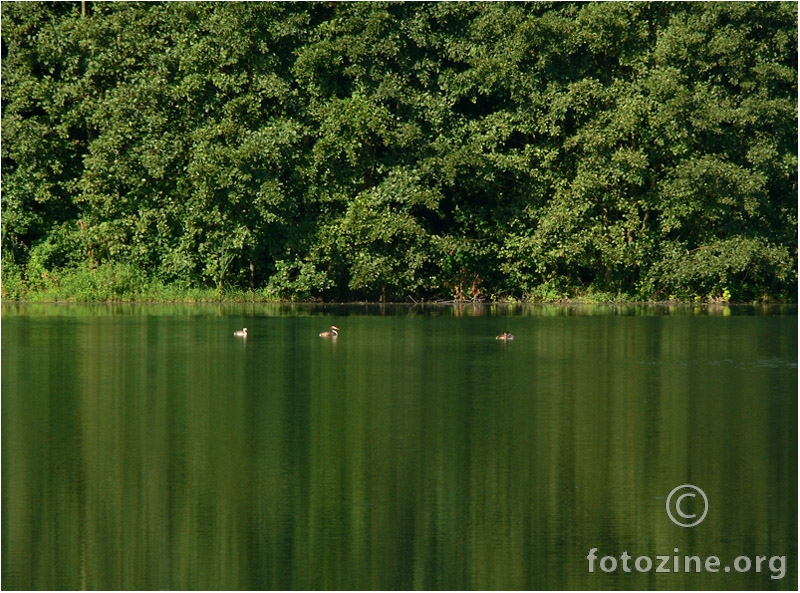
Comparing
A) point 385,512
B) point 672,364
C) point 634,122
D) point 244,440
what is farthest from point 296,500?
point 634,122

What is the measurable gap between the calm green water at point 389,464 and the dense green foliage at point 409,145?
41.4 feet

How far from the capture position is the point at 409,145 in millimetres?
37031

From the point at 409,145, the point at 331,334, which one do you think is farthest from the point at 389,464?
the point at 409,145

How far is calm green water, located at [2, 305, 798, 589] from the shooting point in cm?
1039

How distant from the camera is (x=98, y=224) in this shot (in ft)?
127

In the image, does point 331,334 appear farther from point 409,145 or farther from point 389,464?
point 389,464

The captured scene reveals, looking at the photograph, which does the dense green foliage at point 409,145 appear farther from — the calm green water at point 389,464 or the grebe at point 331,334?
the calm green water at point 389,464

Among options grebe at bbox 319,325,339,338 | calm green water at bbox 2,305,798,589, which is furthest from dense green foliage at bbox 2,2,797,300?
calm green water at bbox 2,305,798,589

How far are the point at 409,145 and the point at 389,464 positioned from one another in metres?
24.2

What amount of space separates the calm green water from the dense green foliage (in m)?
12.6

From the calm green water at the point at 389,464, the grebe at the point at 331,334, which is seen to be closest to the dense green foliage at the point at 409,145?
the grebe at the point at 331,334

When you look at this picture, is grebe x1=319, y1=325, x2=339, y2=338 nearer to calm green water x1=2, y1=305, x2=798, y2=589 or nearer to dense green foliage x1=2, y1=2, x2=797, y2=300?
calm green water x1=2, y1=305, x2=798, y2=589

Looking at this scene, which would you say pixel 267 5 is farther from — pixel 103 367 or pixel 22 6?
pixel 103 367

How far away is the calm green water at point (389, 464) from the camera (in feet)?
34.1
